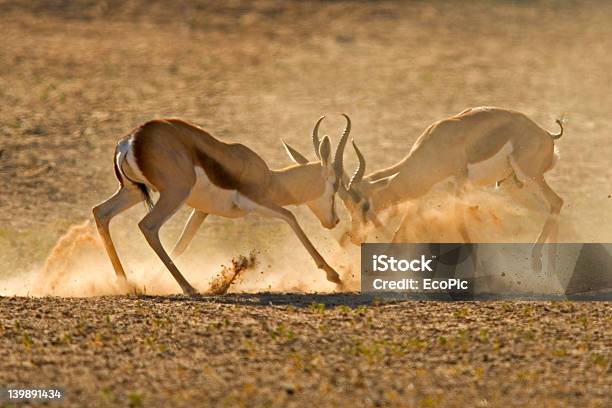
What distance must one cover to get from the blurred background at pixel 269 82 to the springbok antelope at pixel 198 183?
2.78 metres

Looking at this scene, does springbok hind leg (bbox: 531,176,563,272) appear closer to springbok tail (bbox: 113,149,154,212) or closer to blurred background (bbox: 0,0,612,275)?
blurred background (bbox: 0,0,612,275)

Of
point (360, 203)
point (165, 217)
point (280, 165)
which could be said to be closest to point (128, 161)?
point (165, 217)

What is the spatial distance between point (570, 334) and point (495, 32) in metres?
23.8

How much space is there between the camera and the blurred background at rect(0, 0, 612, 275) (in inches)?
759

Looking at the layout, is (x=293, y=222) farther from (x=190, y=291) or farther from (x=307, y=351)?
(x=307, y=351)

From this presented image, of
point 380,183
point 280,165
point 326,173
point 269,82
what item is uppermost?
point 269,82

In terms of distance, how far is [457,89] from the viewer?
2741cm

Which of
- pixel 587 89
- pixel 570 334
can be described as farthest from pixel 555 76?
pixel 570 334

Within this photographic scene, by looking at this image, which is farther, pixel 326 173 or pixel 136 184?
pixel 326 173

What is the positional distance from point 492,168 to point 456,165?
0.44 metres

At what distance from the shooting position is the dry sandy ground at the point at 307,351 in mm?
8273

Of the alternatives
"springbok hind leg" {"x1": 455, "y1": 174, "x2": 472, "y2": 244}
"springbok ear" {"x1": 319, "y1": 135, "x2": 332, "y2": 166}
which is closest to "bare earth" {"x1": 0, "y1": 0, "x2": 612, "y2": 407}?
"springbok ear" {"x1": 319, "y1": 135, "x2": 332, "y2": 166}

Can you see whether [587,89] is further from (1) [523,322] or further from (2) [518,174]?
(1) [523,322]

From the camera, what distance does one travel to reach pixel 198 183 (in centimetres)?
1230
